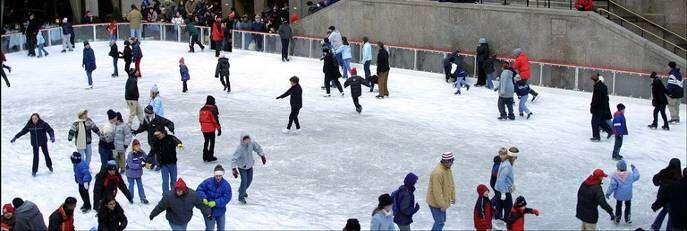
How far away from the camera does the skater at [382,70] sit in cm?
2122

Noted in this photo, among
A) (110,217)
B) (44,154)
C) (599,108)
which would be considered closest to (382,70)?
(599,108)

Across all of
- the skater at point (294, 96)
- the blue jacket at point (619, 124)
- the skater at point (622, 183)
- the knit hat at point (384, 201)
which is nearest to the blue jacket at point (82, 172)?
the knit hat at point (384, 201)

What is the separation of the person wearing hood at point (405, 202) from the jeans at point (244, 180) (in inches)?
120

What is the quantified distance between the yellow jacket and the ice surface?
149 centimetres

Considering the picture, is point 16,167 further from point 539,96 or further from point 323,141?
point 539,96

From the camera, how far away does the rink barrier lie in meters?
21.4

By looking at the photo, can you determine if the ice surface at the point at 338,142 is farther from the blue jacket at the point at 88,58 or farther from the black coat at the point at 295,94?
the black coat at the point at 295,94

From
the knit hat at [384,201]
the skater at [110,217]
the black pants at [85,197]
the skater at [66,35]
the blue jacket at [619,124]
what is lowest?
the black pants at [85,197]

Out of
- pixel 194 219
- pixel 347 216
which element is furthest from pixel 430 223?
pixel 194 219

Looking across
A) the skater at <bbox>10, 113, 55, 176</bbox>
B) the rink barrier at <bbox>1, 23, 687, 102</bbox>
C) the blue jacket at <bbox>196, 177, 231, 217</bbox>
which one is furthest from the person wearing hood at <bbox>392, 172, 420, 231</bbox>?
the rink barrier at <bbox>1, 23, 687, 102</bbox>

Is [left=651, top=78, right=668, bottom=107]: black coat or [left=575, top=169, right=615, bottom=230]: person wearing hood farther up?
[left=651, top=78, right=668, bottom=107]: black coat

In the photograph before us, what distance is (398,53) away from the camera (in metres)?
25.3

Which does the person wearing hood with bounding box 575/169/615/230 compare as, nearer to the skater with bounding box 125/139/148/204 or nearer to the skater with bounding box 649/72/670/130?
the skater with bounding box 125/139/148/204

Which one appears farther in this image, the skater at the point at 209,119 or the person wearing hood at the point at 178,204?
the skater at the point at 209,119
